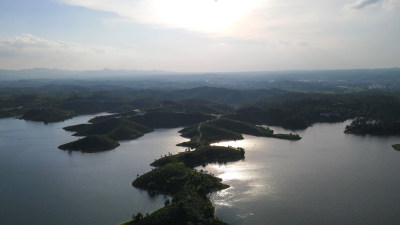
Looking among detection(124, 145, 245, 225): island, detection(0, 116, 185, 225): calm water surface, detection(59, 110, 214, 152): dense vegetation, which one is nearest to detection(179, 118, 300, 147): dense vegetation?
detection(0, 116, 185, 225): calm water surface

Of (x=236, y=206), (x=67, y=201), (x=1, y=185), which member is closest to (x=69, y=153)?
(x=1, y=185)

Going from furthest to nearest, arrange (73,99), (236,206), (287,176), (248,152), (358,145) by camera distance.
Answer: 1. (73,99)
2. (358,145)
3. (248,152)
4. (287,176)
5. (236,206)

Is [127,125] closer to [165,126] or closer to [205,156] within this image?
[165,126]

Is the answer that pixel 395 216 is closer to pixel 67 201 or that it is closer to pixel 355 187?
pixel 355 187

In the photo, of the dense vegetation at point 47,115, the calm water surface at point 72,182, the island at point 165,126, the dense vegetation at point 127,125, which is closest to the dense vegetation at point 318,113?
the island at point 165,126

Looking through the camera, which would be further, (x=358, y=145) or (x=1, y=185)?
(x=358, y=145)

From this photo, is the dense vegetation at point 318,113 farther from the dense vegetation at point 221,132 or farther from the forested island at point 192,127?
the dense vegetation at point 221,132

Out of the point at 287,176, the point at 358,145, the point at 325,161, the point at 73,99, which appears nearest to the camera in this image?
the point at 287,176
